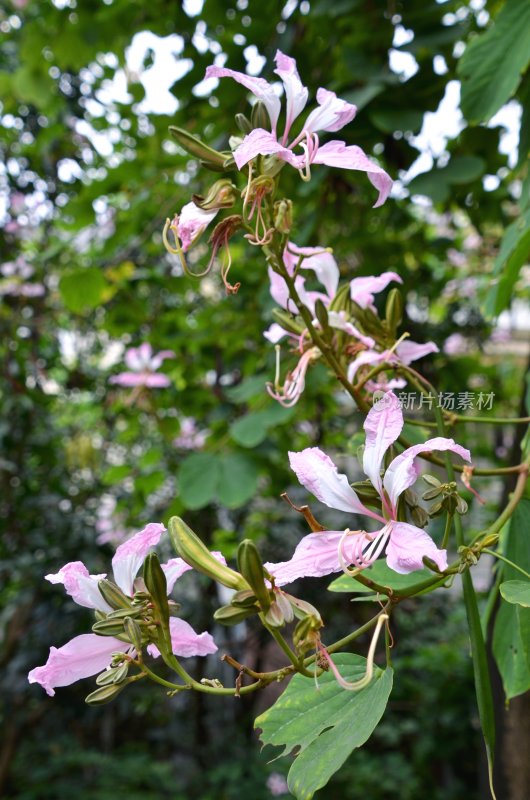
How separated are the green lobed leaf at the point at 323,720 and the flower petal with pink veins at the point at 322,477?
0.11 metres

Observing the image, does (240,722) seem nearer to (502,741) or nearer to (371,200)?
(502,741)

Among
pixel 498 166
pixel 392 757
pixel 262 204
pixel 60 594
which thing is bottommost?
pixel 392 757

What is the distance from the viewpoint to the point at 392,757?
2609 millimetres

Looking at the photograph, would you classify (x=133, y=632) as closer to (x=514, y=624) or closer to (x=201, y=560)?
(x=201, y=560)

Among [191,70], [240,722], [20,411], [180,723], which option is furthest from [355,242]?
[180,723]

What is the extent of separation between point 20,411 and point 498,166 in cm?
183

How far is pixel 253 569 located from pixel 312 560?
0.05 metres

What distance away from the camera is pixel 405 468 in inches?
17.7

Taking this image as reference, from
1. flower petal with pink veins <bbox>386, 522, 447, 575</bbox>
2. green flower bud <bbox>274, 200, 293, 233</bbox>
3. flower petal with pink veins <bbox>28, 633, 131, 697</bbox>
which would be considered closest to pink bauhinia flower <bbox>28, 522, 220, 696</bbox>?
flower petal with pink veins <bbox>28, 633, 131, 697</bbox>

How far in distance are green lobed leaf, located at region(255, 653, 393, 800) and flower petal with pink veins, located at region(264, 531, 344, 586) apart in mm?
76

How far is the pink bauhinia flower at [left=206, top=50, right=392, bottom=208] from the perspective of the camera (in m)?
0.49

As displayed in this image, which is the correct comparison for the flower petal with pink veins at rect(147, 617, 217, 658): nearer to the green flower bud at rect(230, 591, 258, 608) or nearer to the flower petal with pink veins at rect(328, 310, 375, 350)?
the green flower bud at rect(230, 591, 258, 608)

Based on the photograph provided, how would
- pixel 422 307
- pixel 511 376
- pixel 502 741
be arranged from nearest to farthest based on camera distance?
pixel 502 741 → pixel 422 307 → pixel 511 376

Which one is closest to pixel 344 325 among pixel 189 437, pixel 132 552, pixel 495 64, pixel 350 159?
pixel 350 159
